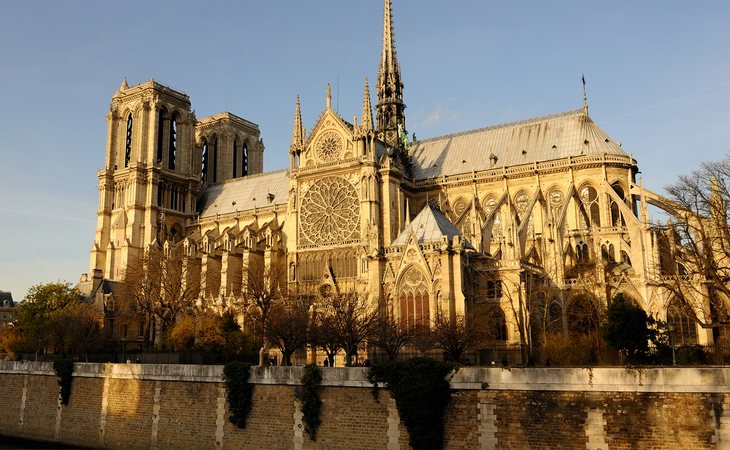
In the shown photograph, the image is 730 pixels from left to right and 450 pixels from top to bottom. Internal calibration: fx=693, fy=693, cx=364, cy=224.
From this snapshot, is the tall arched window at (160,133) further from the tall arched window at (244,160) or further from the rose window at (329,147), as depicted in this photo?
the rose window at (329,147)

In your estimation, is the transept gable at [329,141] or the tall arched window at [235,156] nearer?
the transept gable at [329,141]

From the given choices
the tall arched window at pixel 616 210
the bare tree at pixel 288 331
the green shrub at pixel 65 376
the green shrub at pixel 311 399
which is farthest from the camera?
the tall arched window at pixel 616 210

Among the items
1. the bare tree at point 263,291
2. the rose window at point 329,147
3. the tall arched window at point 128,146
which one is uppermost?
the tall arched window at point 128,146

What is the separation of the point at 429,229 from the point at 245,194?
36585mm

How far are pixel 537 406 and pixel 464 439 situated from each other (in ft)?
9.56

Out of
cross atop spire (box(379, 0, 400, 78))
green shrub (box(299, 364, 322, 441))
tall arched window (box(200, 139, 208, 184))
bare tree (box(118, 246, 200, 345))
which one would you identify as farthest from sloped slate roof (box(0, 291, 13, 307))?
green shrub (box(299, 364, 322, 441))

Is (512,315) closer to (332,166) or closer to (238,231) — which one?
(332,166)

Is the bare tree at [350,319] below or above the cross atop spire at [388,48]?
below

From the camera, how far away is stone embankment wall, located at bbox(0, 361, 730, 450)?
2103cm

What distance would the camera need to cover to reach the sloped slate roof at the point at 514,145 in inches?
2197

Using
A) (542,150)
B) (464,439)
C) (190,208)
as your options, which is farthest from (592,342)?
(190,208)

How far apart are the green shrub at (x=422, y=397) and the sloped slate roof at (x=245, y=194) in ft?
146

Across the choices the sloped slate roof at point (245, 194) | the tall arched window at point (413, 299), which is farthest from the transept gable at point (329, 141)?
the tall arched window at point (413, 299)

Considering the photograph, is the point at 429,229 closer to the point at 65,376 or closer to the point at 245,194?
the point at 65,376
